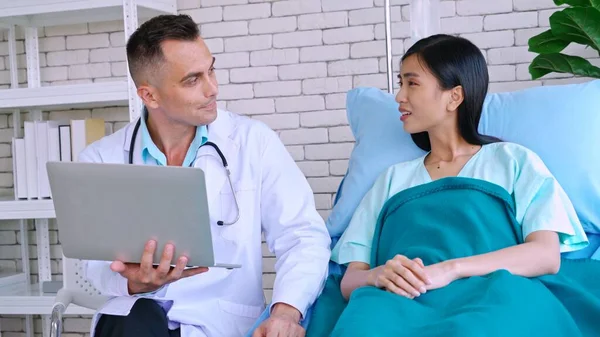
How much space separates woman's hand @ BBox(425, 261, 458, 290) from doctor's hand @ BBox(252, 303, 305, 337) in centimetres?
29

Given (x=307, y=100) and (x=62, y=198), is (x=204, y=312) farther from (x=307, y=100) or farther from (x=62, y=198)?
(x=307, y=100)

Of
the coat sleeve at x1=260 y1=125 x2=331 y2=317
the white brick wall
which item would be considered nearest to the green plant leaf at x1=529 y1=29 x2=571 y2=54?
the white brick wall

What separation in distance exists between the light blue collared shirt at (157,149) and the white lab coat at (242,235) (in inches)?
0.9

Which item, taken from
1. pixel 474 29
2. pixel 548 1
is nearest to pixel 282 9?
pixel 474 29

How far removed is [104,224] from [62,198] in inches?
4.0

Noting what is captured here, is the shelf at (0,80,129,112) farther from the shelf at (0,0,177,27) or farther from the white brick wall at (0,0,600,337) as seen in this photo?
the white brick wall at (0,0,600,337)

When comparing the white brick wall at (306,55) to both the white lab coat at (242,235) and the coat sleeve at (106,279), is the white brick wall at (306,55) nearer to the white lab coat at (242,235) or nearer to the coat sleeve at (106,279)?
the white lab coat at (242,235)

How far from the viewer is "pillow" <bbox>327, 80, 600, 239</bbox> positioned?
6.22 ft

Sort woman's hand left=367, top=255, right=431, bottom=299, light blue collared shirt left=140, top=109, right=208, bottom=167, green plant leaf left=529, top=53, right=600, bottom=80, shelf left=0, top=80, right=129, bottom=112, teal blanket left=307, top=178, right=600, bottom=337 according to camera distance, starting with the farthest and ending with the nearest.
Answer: shelf left=0, top=80, right=129, bottom=112, green plant leaf left=529, top=53, right=600, bottom=80, light blue collared shirt left=140, top=109, right=208, bottom=167, woman's hand left=367, top=255, right=431, bottom=299, teal blanket left=307, top=178, right=600, bottom=337

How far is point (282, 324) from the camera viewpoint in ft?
5.31

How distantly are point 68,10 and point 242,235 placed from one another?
5.26 ft

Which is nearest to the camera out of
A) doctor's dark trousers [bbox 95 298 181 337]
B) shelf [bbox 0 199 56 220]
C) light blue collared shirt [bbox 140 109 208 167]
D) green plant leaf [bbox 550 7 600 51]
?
doctor's dark trousers [bbox 95 298 181 337]

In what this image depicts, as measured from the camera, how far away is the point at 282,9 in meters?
3.30

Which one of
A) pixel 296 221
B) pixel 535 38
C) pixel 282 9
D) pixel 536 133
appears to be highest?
pixel 282 9
